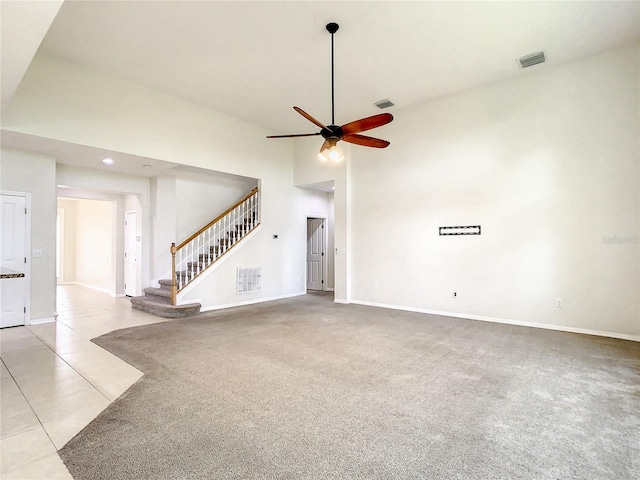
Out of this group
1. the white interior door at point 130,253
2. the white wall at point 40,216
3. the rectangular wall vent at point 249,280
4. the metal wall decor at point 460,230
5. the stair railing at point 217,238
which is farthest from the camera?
the white interior door at point 130,253

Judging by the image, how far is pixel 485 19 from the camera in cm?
385

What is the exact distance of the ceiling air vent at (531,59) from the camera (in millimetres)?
4590

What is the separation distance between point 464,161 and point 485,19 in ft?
7.82

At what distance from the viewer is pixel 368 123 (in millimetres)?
3547

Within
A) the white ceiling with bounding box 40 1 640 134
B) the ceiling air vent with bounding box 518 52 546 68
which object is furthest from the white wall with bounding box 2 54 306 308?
the ceiling air vent with bounding box 518 52 546 68

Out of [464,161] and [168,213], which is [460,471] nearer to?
[464,161]

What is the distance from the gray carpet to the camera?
74.0 inches

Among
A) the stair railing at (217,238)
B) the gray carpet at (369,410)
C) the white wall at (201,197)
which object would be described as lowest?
the gray carpet at (369,410)

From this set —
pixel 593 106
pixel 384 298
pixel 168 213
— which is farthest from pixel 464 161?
pixel 168 213

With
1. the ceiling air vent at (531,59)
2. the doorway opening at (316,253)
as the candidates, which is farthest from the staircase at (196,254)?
the ceiling air vent at (531,59)

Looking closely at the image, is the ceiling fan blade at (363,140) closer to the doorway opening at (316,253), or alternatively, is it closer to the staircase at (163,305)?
the staircase at (163,305)

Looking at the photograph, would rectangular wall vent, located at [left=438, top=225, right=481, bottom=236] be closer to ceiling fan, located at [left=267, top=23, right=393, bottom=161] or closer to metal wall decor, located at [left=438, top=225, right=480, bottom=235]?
metal wall decor, located at [left=438, top=225, right=480, bottom=235]

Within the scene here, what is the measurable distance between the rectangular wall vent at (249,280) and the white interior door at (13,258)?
361 cm

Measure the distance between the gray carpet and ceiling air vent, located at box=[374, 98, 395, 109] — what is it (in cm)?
430
